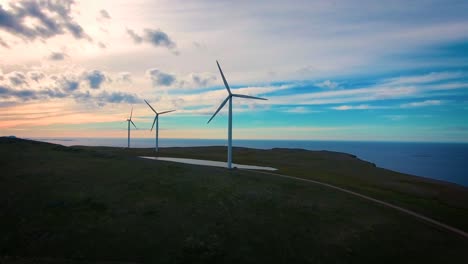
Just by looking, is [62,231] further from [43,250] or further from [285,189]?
[285,189]

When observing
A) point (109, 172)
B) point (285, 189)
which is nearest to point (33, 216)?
point (109, 172)

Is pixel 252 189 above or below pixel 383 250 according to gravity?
above

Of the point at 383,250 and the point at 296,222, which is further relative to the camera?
the point at 296,222

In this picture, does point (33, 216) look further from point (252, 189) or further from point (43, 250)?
point (252, 189)

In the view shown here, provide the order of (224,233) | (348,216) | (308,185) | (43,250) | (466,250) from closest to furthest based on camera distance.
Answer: (43,250) → (466,250) → (224,233) → (348,216) → (308,185)

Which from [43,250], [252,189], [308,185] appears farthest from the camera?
[308,185]

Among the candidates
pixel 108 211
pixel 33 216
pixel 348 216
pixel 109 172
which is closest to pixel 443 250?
pixel 348 216
